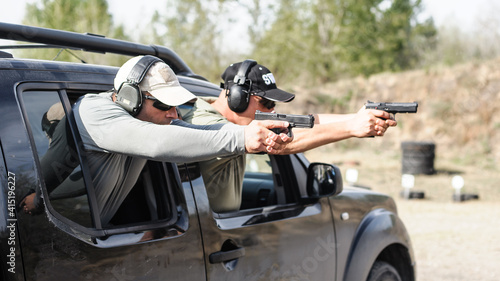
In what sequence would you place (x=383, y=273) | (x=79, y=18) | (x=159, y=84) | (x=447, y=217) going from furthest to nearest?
(x=79, y=18) → (x=447, y=217) → (x=383, y=273) → (x=159, y=84)

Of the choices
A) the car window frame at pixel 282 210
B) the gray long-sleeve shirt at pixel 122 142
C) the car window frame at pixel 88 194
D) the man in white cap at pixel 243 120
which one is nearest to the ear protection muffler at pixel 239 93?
the man in white cap at pixel 243 120

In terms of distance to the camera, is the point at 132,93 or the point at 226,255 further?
the point at 226,255

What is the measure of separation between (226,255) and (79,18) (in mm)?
26537

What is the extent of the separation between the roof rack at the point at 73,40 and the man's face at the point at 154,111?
98cm

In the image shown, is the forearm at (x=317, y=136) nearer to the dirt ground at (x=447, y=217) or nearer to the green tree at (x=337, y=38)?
the dirt ground at (x=447, y=217)

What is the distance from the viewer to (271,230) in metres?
2.91

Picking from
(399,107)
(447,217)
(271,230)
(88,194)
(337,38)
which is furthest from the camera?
(337,38)

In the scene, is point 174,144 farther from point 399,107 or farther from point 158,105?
point 399,107

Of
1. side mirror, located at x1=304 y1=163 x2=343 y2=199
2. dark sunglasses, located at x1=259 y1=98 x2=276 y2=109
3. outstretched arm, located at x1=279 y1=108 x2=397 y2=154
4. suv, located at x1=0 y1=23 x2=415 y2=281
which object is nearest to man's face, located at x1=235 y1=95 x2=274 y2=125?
dark sunglasses, located at x1=259 y1=98 x2=276 y2=109

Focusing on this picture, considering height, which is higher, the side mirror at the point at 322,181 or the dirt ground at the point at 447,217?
the side mirror at the point at 322,181

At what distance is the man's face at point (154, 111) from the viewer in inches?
89.7

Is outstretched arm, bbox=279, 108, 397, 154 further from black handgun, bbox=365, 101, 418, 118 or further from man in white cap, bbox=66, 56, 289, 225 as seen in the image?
man in white cap, bbox=66, 56, 289, 225

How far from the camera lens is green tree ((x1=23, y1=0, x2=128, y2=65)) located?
943 inches

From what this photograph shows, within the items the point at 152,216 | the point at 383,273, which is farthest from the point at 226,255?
the point at 383,273
